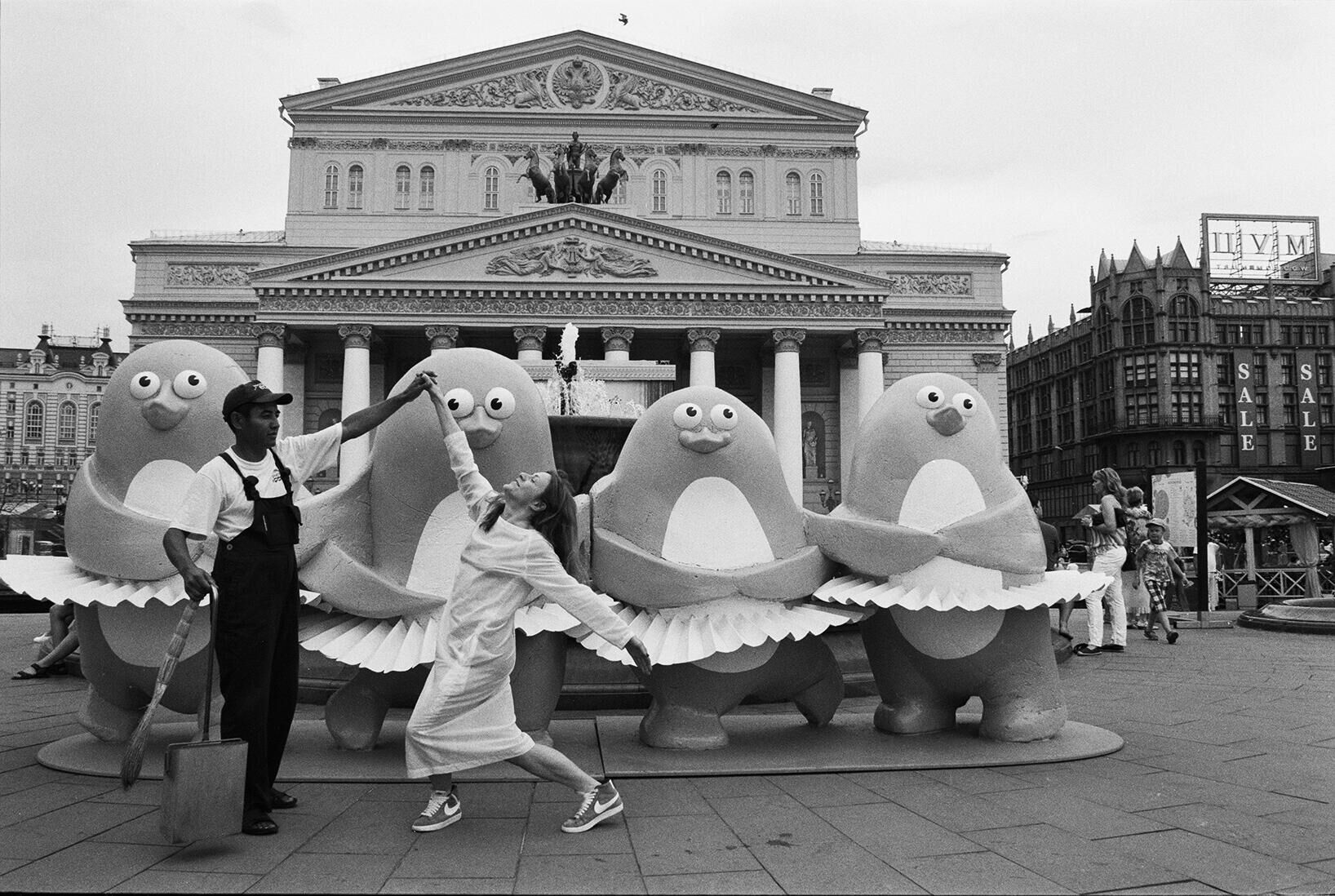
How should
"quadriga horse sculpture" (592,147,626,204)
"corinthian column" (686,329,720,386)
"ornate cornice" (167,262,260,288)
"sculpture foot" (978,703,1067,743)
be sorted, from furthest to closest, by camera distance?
1. "ornate cornice" (167,262,260,288)
2. "quadriga horse sculpture" (592,147,626,204)
3. "corinthian column" (686,329,720,386)
4. "sculpture foot" (978,703,1067,743)

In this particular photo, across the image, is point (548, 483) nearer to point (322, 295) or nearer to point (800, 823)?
point (800, 823)

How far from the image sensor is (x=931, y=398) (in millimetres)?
5539

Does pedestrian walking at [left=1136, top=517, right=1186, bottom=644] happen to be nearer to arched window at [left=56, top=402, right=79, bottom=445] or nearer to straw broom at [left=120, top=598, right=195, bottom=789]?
straw broom at [left=120, top=598, right=195, bottom=789]

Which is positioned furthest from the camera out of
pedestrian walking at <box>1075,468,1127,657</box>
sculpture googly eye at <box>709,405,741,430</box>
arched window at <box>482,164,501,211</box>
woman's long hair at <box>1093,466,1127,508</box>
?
arched window at <box>482,164,501,211</box>

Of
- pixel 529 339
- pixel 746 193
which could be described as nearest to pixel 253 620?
pixel 529 339

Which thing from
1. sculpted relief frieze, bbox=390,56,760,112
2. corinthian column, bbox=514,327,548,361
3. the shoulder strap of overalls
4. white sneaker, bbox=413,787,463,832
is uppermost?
sculpted relief frieze, bbox=390,56,760,112

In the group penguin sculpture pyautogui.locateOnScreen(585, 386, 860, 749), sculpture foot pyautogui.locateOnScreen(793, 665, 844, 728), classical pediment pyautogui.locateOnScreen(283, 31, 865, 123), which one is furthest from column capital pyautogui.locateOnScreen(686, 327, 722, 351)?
penguin sculpture pyautogui.locateOnScreen(585, 386, 860, 749)

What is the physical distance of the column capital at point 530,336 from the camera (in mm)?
30812

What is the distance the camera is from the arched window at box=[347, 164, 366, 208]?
3859 centimetres

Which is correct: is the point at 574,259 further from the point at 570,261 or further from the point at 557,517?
the point at 557,517

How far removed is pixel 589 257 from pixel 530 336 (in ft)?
10.6

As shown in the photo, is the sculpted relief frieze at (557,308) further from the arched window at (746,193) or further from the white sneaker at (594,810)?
the white sneaker at (594,810)

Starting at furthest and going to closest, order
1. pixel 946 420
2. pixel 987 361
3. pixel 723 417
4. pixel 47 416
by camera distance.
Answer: pixel 47 416 < pixel 987 361 < pixel 946 420 < pixel 723 417

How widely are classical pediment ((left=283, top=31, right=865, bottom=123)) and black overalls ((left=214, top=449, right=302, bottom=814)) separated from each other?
124ft
